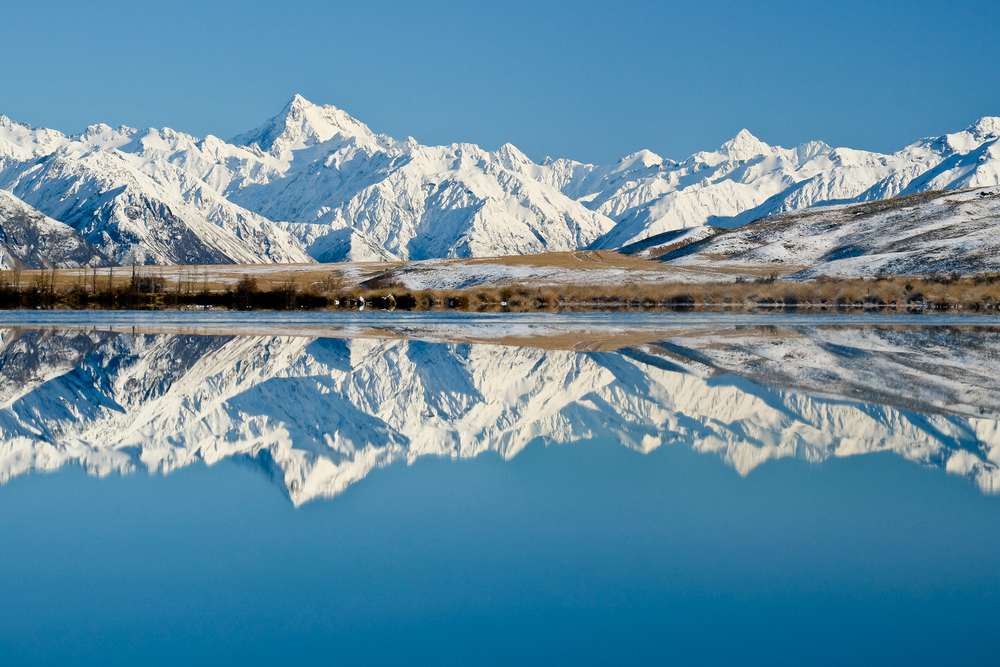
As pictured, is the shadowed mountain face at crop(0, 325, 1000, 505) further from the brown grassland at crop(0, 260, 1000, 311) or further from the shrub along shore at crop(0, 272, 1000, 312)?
the brown grassland at crop(0, 260, 1000, 311)

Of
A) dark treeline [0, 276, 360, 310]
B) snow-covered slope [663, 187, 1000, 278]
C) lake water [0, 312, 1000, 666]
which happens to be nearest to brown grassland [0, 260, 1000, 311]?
dark treeline [0, 276, 360, 310]

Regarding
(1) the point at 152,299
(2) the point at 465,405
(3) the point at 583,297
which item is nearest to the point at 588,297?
(3) the point at 583,297

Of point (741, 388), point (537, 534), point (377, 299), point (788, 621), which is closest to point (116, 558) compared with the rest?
point (537, 534)

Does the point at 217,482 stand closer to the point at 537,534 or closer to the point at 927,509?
the point at 537,534

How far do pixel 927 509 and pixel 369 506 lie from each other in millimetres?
6460

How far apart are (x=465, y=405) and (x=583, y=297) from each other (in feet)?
362

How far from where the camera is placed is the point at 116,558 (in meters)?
12.3

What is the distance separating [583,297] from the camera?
136 m

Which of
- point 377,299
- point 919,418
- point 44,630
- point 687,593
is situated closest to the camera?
point 44,630

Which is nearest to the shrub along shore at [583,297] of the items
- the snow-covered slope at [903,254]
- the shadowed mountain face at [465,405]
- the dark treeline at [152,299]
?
the dark treeline at [152,299]

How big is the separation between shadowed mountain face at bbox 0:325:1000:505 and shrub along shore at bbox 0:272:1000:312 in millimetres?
73277

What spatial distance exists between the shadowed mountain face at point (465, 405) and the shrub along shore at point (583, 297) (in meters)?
73.3

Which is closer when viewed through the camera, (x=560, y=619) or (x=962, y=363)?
(x=560, y=619)

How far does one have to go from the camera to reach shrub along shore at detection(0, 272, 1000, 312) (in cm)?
11688
